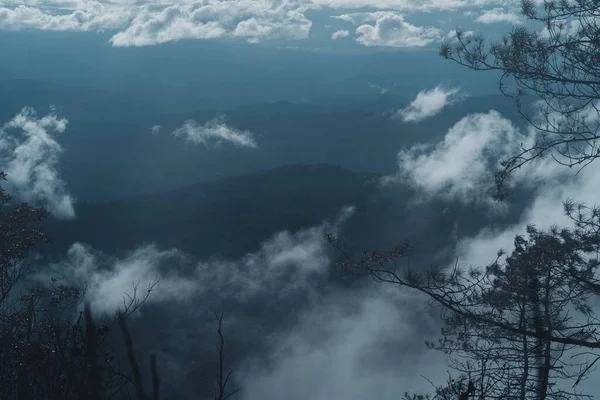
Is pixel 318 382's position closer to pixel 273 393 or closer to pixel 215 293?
pixel 273 393

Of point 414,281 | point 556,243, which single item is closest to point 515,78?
point 556,243

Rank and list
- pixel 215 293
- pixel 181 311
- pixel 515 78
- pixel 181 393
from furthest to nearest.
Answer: pixel 215 293, pixel 181 311, pixel 181 393, pixel 515 78

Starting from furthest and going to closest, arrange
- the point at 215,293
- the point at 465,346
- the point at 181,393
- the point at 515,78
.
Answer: the point at 215,293, the point at 181,393, the point at 465,346, the point at 515,78

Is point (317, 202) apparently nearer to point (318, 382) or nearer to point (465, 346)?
point (318, 382)

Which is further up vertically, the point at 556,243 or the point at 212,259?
the point at 212,259

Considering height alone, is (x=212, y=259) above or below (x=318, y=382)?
above

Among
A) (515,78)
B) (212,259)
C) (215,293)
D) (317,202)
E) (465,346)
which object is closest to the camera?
(515,78)

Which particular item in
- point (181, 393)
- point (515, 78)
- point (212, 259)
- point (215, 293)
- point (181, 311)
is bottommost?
point (515, 78)

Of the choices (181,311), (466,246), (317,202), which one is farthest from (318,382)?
(317,202)

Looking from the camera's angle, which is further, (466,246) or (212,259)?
(212,259)
